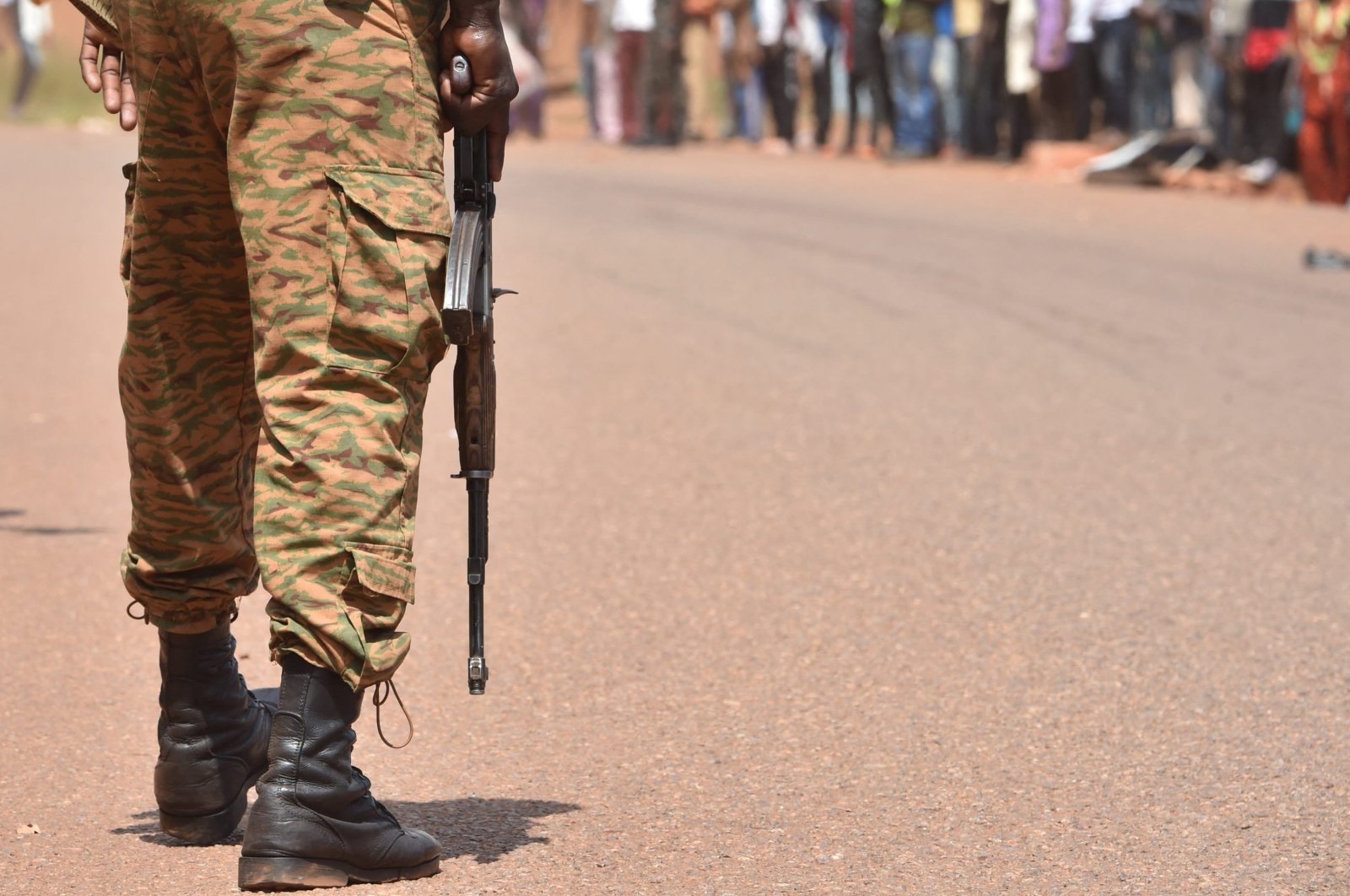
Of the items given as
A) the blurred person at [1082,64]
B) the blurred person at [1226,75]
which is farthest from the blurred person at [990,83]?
the blurred person at [1226,75]

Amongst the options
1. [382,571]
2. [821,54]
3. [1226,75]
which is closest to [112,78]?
[382,571]

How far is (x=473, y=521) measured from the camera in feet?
10.6

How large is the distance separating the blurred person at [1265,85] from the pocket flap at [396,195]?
12.7 meters

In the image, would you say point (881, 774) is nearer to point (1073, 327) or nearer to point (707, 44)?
point (1073, 327)

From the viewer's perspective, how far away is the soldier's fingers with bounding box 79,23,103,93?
3.36 meters

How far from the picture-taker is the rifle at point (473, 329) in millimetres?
2975

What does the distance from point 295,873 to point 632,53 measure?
1917 centimetres

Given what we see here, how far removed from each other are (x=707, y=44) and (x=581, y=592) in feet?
55.2

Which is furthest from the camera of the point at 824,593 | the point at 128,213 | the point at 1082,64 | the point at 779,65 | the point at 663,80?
the point at 663,80

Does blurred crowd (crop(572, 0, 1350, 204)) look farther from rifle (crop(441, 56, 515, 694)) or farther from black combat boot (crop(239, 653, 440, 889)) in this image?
black combat boot (crop(239, 653, 440, 889))

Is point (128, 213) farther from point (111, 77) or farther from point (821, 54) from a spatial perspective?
point (821, 54)

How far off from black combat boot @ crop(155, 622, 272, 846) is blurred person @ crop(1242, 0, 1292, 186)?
12.6 metres

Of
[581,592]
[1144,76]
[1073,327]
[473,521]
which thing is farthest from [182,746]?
[1144,76]

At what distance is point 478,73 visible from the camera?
2.99 meters
